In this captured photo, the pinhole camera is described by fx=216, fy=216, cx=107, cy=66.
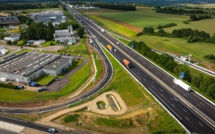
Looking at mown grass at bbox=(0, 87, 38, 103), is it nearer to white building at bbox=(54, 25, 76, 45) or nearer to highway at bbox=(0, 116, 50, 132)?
highway at bbox=(0, 116, 50, 132)

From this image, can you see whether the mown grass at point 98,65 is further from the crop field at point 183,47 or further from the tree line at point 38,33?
the tree line at point 38,33

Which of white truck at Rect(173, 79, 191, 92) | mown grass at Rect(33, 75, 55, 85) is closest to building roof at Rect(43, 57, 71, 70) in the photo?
mown grass at Rect(33, 75, 55, 85)

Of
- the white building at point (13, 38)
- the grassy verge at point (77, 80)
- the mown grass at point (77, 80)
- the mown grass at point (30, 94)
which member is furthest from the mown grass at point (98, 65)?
the white building at point (13, 38)

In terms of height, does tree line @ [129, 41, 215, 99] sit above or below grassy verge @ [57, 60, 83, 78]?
above

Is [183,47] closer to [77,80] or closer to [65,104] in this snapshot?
[77,80]

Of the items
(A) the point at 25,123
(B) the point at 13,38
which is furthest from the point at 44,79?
(B) the point at 13,38
